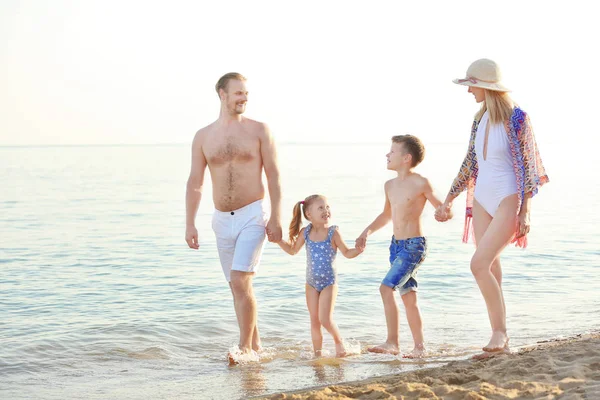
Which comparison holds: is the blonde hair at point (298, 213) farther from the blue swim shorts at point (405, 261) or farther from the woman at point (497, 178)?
the woman at point (497, 178)

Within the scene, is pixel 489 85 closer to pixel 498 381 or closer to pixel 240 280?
pixel 498 381

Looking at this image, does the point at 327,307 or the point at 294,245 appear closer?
the point at 327,307

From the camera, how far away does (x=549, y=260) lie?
44.0ft

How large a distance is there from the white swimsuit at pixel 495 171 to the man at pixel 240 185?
1596 mm

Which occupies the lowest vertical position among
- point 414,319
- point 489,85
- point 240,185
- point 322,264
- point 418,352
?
point 418,352

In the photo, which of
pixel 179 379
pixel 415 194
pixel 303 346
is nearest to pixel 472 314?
pixel 303 346

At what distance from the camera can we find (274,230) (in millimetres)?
6703

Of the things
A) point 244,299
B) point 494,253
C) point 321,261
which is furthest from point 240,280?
point 494,253

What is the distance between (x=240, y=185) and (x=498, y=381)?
8.34 feet

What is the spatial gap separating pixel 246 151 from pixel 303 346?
7.11 feet

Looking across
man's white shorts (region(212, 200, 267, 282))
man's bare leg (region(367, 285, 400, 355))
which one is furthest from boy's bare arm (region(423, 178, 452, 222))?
man's white shorts (region(212, 200, 267, 282))

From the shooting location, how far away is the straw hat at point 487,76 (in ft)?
19.7

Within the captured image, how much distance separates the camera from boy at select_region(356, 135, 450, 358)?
6.64 metres

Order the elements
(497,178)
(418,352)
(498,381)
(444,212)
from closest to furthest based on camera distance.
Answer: (498,381) → (497,178) → (444,212) → (418,352)
